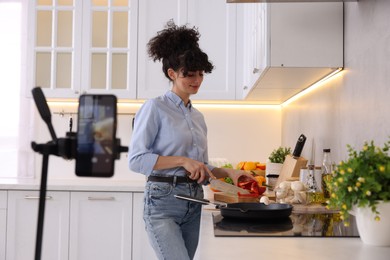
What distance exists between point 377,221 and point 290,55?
3.55ft

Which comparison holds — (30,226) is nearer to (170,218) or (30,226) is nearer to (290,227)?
(170,218)

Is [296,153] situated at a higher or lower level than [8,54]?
lower

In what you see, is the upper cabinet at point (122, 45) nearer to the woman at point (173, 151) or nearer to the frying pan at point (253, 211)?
the woman at point (173, 151)

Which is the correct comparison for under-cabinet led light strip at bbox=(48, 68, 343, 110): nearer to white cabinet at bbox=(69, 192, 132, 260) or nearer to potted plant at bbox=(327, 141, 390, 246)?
white cabinet at bbox=(69, 192, 132, 260)

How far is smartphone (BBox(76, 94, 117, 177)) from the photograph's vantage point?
0.68 metres

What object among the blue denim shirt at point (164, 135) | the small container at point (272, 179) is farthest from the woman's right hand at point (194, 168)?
the small container at point (272, 179)

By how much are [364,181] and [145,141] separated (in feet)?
3.18

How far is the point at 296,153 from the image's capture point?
9.66ft

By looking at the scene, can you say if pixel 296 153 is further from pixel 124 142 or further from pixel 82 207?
pixel 124 142

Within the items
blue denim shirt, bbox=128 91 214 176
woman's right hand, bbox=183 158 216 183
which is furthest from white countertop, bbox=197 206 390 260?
blue denim shirt, bbox=128 91 214 176

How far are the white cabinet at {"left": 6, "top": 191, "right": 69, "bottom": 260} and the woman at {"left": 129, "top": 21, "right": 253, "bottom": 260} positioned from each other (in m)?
1.74

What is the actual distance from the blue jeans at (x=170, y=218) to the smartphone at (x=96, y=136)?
1324mm

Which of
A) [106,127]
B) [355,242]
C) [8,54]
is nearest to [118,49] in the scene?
[8,54]

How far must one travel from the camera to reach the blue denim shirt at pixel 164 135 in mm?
2046
